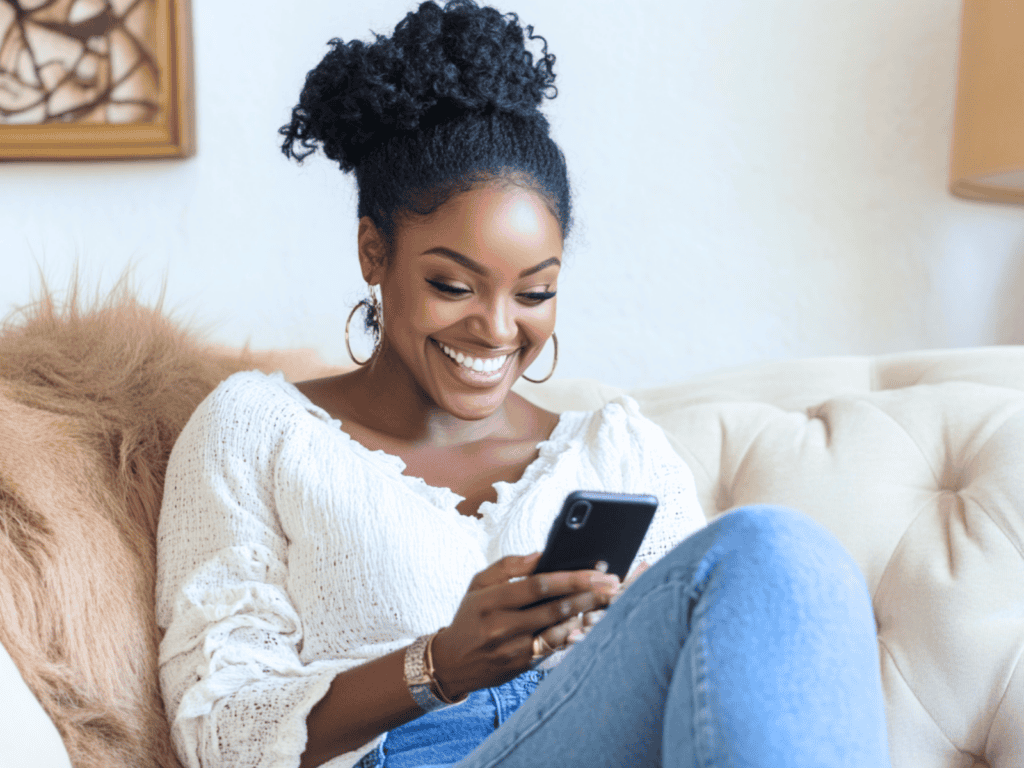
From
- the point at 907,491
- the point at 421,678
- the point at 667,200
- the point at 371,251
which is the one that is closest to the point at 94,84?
the point at 371,251

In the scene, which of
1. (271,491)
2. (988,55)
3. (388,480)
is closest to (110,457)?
(271,491)

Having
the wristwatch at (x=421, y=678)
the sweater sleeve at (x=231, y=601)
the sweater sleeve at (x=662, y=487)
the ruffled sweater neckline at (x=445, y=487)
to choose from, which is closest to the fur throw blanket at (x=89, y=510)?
the sweater sleeve at (x=231, y=601)

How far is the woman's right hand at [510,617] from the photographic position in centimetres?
71

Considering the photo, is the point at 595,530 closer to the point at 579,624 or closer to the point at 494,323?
the point at 579,624

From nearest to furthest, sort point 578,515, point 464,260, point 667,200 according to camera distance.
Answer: point 578,515 → point 464,260 → point 667,200

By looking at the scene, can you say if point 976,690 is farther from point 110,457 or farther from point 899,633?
point 110,457

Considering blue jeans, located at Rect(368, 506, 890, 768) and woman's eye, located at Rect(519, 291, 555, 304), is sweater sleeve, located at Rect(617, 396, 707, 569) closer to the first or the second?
woman's eye, located at Rect(519, 291, 555, 304)

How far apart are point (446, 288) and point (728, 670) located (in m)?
0.57

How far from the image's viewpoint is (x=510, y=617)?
2.36ft

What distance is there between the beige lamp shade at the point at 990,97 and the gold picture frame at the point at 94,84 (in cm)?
120

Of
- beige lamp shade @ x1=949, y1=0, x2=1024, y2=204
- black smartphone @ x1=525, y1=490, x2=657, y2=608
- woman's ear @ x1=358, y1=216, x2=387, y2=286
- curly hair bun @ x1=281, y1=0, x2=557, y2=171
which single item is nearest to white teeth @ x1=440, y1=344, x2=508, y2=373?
woman's ear @ x1=358, y1=216, x2=387, y2=286

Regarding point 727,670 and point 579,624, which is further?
point 579,624

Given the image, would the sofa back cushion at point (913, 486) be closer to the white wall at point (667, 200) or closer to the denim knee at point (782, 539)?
the white wall at point (667, 200)

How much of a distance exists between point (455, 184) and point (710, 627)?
60cm
